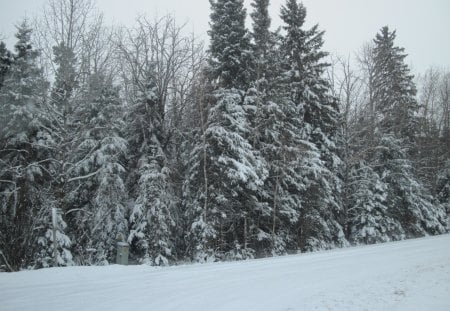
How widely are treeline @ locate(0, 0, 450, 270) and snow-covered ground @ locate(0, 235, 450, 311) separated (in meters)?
5.73

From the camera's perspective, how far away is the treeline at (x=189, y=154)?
16891 millimetres

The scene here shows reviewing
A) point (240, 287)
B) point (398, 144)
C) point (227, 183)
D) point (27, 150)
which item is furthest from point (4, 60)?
point (398, 144)

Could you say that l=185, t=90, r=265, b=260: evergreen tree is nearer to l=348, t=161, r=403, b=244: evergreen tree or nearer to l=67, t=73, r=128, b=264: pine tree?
l=67, t=73, r=128, b=264: pine tree

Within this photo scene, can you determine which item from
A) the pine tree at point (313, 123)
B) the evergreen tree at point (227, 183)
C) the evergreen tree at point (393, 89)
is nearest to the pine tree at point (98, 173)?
the evergreen tree at point (227, 183)

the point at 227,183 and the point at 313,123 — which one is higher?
the point at 313,123

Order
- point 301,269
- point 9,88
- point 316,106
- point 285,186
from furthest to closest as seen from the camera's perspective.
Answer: point 316,106 → point 285,186 → point 9,88 → point 301,269

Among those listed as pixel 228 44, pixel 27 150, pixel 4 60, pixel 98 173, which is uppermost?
pixel 228 44

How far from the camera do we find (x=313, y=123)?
73.4 ft

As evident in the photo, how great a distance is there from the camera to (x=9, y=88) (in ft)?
55.4

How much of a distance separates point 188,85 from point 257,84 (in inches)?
175

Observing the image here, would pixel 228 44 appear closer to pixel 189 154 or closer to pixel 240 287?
pixel 189 154

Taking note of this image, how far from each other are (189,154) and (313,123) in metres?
7.77

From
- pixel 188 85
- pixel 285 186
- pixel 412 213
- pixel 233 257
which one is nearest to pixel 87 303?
pixel 233 257

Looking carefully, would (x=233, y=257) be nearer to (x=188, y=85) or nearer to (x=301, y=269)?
(x=301, y=269)
